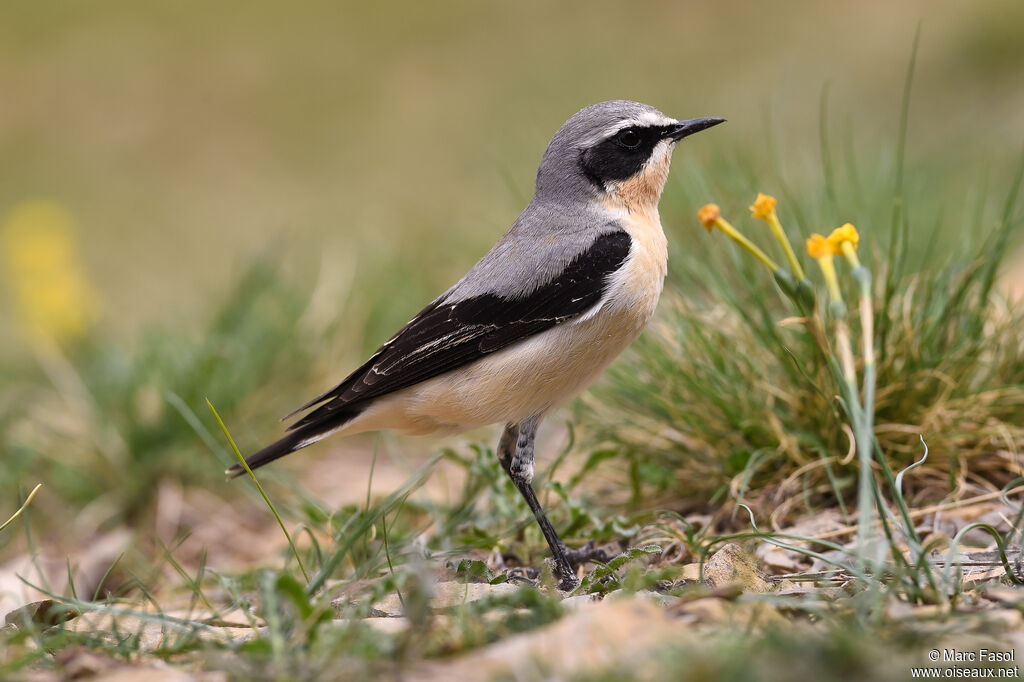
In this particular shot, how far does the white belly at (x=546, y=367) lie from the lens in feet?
13.2

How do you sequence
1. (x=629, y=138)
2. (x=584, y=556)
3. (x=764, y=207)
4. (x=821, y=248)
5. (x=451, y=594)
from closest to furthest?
(x=821, y=248)
(x=764, y=207)
(x=451, y=594)
(x=584, y=556)
(x=629, y=138)

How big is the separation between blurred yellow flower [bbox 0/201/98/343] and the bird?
3.60 metres

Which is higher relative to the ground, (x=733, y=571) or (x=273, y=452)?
(x=273, y=452)

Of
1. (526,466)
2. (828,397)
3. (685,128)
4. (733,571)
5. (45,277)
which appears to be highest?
(45,277)

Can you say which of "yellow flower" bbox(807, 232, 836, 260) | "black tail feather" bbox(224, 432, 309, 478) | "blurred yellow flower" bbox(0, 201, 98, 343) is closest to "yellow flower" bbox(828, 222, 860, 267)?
"yellow flower" bbox(807, 232, 836, 260)

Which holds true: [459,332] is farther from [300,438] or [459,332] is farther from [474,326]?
[300,438]

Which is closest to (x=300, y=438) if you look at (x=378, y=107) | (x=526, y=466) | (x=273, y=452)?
(x=273, y=452)

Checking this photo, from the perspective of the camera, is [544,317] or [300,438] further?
[300,438]

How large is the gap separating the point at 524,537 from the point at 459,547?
410 mm

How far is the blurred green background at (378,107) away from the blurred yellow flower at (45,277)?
61 centimetres

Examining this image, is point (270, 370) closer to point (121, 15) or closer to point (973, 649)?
point (973, 649)

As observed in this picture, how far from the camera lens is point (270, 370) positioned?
664 centimetres

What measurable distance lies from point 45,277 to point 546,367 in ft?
16.3

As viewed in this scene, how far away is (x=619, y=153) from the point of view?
452 centimetres
